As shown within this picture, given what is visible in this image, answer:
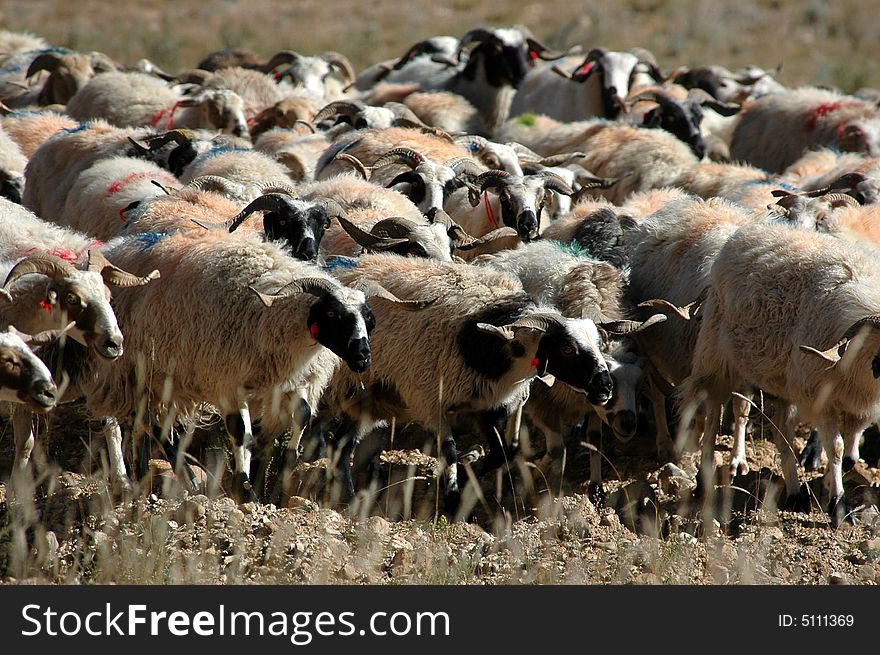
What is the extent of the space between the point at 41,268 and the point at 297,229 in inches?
76.2

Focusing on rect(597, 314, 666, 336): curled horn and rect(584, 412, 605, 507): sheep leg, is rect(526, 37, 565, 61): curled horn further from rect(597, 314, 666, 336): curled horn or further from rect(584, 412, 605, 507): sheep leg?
rect(597, 314, 666, 336): curled horn

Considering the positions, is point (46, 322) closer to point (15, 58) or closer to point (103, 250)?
point (103, 250)

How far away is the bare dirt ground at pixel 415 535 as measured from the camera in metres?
5.31

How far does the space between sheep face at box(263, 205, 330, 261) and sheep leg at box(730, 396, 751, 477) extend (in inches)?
114

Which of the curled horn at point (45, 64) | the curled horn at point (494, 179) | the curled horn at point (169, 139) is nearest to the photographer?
the curled horn at point (494, 179)

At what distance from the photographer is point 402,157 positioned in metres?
10.0

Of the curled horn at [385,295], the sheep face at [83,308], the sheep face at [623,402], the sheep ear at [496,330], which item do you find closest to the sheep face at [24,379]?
the sheep face at [83,308]

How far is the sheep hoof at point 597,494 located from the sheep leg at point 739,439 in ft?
3.25

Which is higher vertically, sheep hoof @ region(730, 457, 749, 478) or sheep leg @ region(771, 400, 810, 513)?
sheep leg @ region(771, 400, 810, 513)

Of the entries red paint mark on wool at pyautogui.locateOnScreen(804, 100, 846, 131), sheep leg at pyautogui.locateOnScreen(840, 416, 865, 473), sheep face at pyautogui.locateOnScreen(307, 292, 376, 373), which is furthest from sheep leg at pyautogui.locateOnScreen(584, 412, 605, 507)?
red paint mark on wool at pyautogui.locateOnScreen(804, 100, 846, 131)

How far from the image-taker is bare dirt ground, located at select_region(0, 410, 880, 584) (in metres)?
5.31

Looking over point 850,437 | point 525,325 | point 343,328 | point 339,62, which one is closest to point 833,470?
point 850,437

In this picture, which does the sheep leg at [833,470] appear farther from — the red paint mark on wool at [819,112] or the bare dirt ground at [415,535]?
the red paint mark on wool at [819,112]

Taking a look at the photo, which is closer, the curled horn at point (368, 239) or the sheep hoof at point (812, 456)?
the curled horn at point (368, 239)
